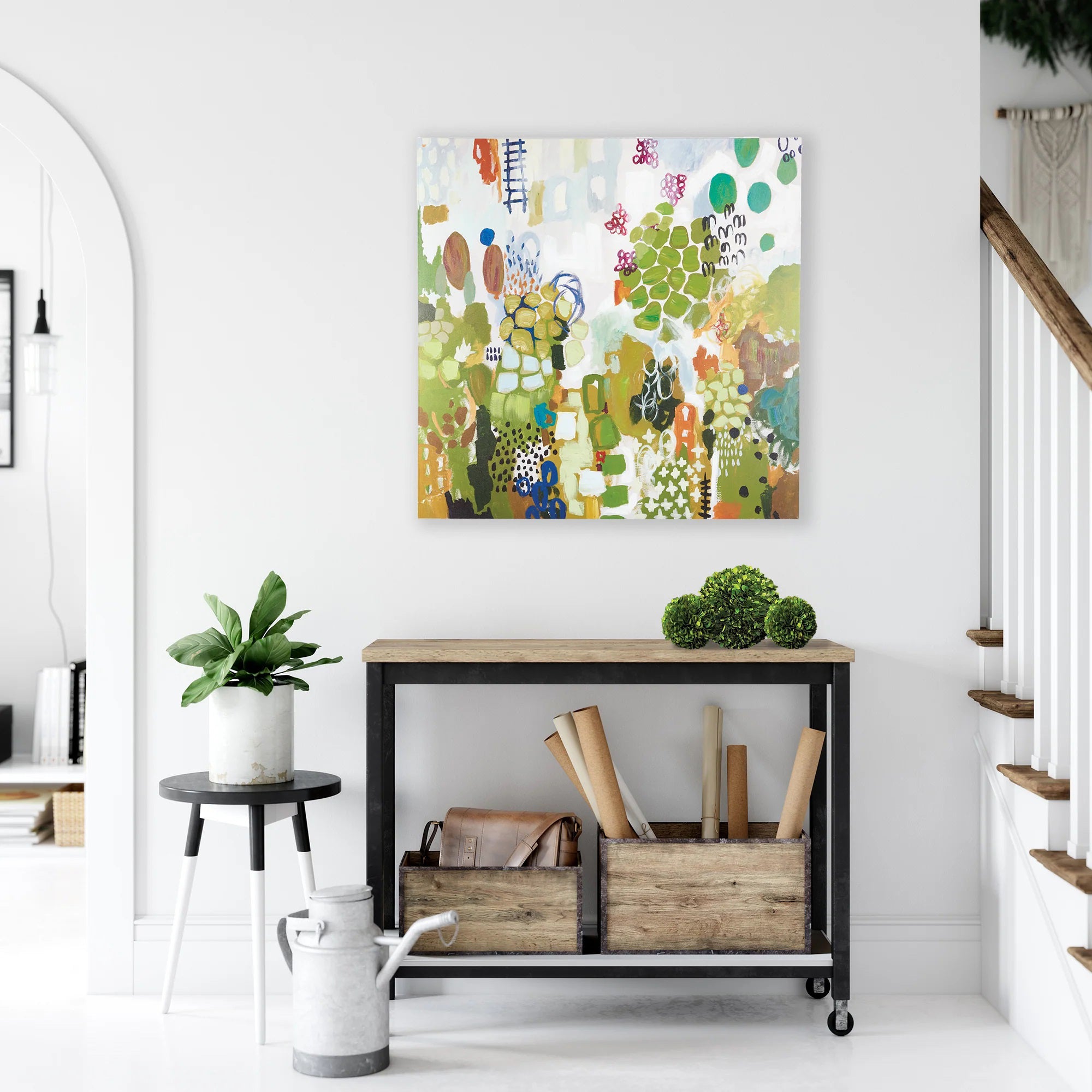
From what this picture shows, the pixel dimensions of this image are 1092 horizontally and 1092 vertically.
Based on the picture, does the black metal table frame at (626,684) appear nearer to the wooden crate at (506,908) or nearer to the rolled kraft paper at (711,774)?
the wooden crate at (506,908)

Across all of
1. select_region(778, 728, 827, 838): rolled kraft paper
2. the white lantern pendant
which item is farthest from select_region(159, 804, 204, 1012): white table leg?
the white lantern pendant

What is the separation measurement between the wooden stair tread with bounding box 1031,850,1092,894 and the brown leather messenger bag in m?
0.88

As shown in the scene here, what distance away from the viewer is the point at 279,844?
257 centimetres

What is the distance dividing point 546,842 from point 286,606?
79 cm

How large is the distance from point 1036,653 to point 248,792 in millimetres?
1559

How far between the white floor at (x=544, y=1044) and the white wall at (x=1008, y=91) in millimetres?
2605

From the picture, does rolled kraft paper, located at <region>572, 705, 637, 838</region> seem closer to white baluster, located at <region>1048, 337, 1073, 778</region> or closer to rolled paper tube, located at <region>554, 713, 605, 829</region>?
rolled paper tube, located at <region>554, 713, 605, 829</region>

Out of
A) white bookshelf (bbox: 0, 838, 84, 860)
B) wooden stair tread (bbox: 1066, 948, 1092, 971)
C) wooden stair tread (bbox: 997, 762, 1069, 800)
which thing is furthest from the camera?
white bookshelf (bbox: 0, 838, 84, 860)

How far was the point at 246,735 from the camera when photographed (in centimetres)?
223

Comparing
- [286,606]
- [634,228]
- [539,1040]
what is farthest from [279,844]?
[634,228]

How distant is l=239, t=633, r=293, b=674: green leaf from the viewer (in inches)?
88.2

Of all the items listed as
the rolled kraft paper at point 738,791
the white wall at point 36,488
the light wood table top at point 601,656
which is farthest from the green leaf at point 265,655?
the white wall at point 36,488

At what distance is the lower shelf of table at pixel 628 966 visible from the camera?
2.23m

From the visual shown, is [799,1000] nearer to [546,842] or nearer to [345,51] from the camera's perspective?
[546,842]
